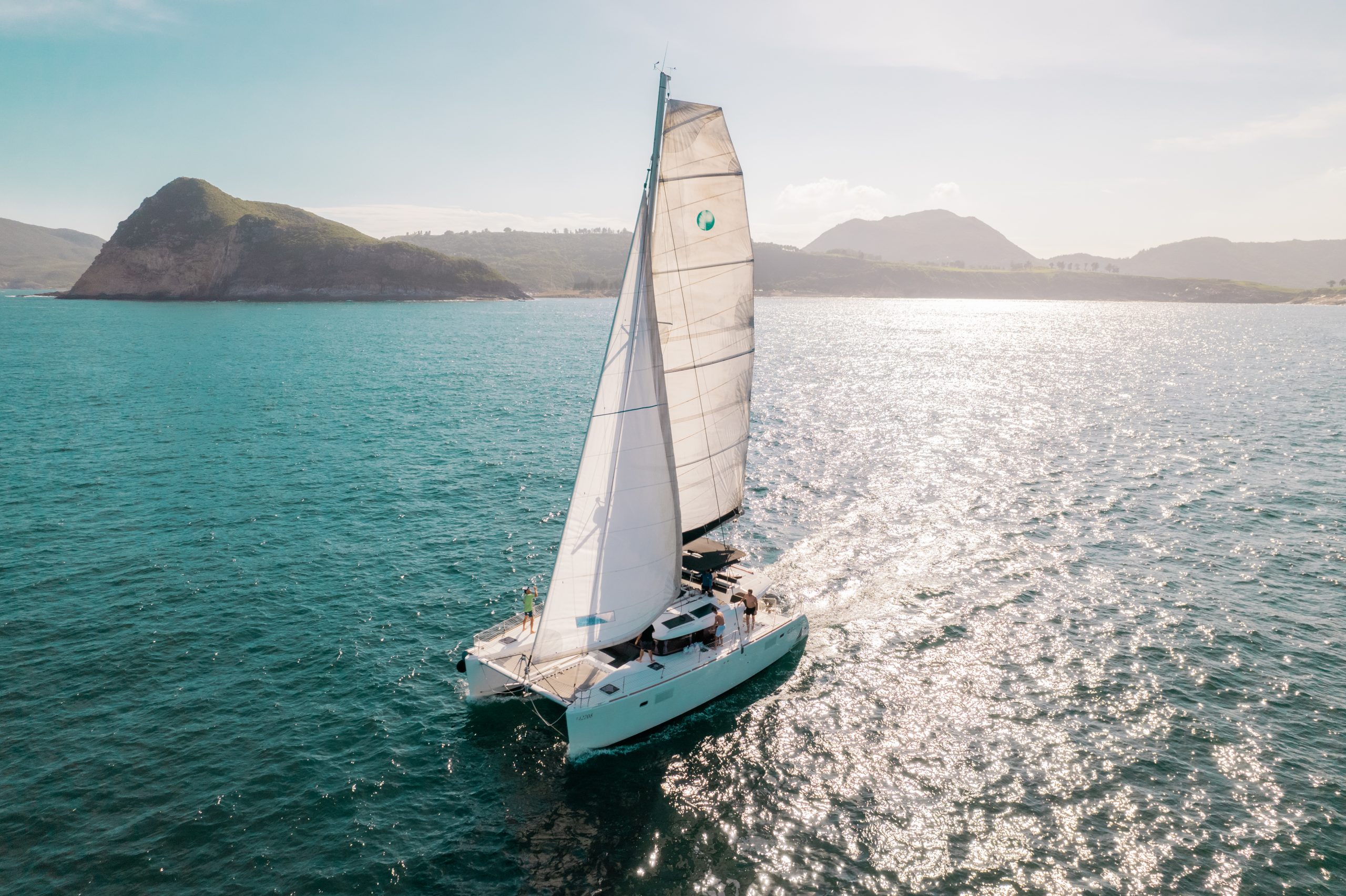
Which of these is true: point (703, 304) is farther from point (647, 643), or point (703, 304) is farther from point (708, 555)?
point (647, 643)

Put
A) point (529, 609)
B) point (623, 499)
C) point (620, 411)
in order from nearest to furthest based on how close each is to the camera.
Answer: point (620, 411) → point (623, 499) → point (529, 609)

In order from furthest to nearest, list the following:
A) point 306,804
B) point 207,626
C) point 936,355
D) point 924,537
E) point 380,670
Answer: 1. point 936,355
2. point 924,537
3. point 207,626
4. point 380,670
5. point 306,804

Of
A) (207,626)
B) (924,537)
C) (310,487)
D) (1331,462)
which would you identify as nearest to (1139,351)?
(1331,462)

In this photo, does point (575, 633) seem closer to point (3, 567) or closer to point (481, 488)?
point (481, 488)

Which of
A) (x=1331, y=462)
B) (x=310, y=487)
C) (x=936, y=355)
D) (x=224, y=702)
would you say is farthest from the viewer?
(x=936, y=355)

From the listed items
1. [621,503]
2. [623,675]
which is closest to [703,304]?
[621,503]
